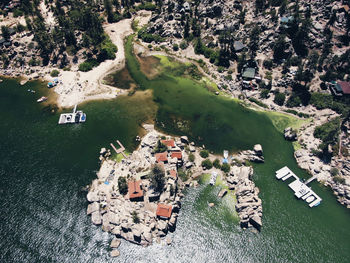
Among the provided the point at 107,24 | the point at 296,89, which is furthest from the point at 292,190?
the point at 107,24

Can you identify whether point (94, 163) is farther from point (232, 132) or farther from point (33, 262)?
point (232, 132)

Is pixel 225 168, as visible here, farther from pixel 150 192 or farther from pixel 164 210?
pixel 150 192

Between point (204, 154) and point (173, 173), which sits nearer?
point (173, 173)

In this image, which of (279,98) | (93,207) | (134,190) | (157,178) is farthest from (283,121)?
(93,207)

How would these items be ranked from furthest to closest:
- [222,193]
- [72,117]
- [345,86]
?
[345,86]
[72,117]
[222,193]

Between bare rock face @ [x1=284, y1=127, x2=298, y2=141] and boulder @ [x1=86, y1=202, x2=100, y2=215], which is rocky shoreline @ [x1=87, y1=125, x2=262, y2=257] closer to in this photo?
boulder @ [x1=86, y1=202, x2=100, y2=215]
